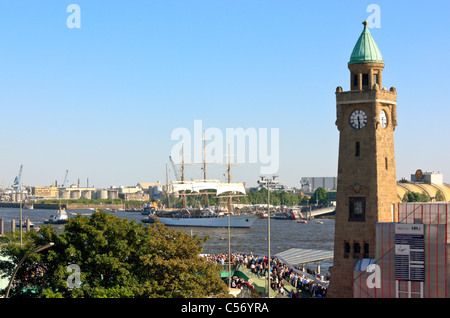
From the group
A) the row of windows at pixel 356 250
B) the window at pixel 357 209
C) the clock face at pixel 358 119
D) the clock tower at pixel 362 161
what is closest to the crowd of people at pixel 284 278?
the clock tower at pixel 362 161

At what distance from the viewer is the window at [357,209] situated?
40.1 meters

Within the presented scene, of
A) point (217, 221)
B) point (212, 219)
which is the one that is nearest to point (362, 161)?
point (217, 221)

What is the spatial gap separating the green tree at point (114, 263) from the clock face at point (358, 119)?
12.2m

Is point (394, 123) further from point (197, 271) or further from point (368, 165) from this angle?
point (197, 271)

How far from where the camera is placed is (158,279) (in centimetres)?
3662

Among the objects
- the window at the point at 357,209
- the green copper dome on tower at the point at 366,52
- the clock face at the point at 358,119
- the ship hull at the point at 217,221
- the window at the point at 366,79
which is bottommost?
the ship hull at the point at 217,221

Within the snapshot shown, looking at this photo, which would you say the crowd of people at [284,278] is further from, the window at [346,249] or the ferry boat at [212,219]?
the ferry boat at [212,219]

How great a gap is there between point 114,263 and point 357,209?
49.9 ft
